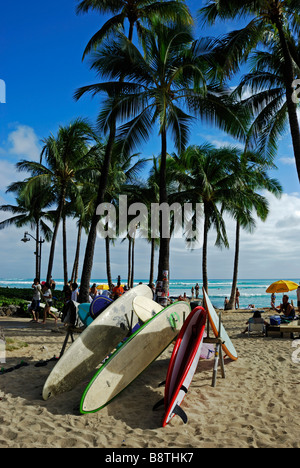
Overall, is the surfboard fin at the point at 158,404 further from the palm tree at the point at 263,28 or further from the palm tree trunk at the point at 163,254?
the palm tree at the point at 263,28

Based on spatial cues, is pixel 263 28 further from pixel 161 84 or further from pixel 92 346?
pixel 92 346

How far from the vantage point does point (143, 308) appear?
19.6 ft

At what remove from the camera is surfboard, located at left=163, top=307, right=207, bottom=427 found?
4.20m

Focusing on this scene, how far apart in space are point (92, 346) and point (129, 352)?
82 centimetres

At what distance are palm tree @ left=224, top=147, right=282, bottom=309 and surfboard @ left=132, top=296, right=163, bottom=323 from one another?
13.1m

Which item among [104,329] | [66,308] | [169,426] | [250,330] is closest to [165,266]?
[250,330]

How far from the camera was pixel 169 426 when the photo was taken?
4004 mm

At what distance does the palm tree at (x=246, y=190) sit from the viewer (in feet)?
62.2

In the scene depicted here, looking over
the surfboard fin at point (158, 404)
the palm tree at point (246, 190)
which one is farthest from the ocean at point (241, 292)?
the surfboard fin at point (158, 404)

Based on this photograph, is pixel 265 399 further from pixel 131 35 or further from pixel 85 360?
pixel 131 35

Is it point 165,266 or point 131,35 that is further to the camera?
point 131,35

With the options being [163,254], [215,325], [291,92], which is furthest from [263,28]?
[215,325]
